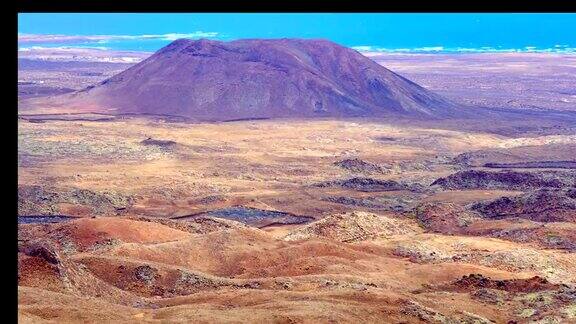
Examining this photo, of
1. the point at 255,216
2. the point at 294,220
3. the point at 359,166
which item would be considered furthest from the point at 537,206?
the point at 359,166

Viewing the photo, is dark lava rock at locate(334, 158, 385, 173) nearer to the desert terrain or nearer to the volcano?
the desert terrain

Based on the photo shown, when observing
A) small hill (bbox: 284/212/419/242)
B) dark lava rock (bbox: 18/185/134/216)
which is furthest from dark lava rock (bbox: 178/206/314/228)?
dark lava rock (bbox: 18/185/134/216)

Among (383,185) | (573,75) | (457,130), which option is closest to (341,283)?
(383,185)

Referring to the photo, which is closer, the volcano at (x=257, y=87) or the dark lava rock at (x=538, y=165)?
the dark lava rock at (x=538, y=165)

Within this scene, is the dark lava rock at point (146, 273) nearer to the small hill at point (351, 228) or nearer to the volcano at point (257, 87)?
the small hill at point (351, 228)

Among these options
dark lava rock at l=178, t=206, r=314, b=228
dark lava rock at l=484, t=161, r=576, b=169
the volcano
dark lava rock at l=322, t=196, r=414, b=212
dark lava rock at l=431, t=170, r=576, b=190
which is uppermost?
the volcano

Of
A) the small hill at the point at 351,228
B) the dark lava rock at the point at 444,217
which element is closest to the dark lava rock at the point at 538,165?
the dark lava rock at the point at 444,217

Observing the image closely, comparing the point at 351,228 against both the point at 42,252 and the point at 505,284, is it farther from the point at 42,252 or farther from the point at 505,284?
the point at 42,252
